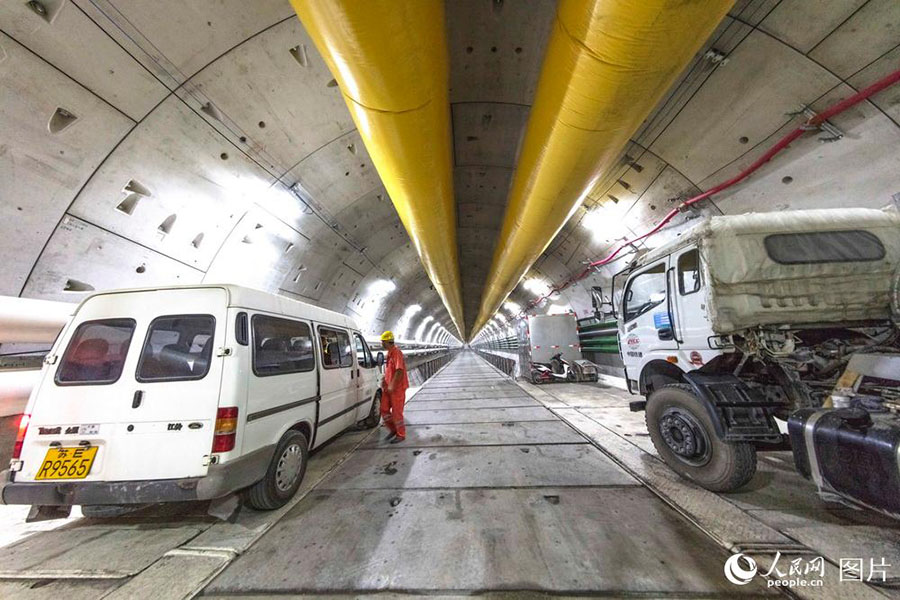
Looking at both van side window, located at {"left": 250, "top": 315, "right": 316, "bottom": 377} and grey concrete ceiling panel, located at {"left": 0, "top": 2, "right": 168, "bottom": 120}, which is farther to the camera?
van side window, located at {"left": 250, "top": 315, "right": 316, "bottom": 377}

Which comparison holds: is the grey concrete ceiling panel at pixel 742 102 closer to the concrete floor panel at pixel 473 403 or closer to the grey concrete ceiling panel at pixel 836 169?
the grey concrete ceiling panel at pixel 836 169

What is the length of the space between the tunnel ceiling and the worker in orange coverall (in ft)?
10.3

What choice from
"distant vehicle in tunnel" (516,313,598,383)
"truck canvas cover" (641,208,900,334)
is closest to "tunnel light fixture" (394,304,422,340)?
"distant vehicle in tunnel" (516,313,598,383)

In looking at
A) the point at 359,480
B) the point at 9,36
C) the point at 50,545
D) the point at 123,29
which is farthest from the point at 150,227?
the point at 359,480

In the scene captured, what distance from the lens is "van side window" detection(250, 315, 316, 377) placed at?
94.2 inches

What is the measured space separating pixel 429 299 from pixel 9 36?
14.0 m

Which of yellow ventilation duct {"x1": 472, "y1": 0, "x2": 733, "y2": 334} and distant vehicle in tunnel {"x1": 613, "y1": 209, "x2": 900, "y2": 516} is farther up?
yellow ventilation duct {"x1": 472, "y1": 0, "x2": 733, "y2": 334}

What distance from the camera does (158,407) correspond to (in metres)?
2.03

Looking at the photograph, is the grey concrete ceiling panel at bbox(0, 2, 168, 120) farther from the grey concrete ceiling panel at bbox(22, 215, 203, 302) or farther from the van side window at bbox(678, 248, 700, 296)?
the van side window at bbox(678, 248, 700, 296)

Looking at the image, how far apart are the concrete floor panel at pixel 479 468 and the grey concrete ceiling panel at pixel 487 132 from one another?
15.9 feet

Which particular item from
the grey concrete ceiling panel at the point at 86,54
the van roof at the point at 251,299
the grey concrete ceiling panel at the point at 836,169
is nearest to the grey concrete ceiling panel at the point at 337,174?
the grey concrete ceiling panel at the point at 86,54

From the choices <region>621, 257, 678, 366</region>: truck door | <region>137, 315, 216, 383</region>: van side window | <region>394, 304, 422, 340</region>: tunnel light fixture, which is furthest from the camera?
<region>394, 304, 422, 340</region>: tunnel light fixture

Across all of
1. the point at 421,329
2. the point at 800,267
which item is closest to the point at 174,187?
the point at 800,267

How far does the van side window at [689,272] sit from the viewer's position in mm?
2654
